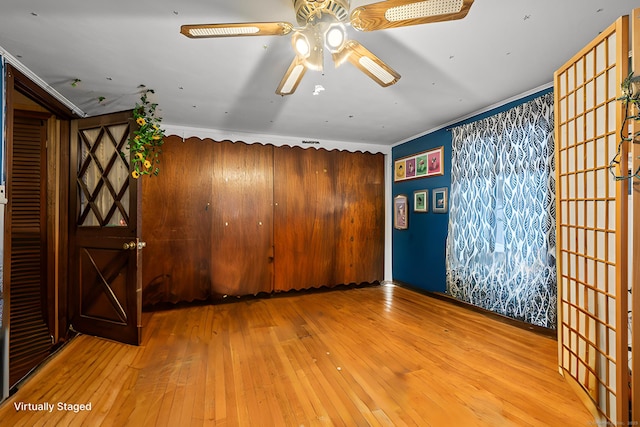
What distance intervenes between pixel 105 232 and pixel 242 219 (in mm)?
1533

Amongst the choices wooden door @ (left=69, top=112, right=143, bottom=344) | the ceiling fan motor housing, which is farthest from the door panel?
the ceiling fan motor housing

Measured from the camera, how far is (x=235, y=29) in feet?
→ 4.18

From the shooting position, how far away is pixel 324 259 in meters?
A: 4.10

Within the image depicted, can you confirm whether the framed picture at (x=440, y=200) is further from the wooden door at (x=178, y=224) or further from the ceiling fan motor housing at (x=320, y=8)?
the wooden door at (x=178, y=224)

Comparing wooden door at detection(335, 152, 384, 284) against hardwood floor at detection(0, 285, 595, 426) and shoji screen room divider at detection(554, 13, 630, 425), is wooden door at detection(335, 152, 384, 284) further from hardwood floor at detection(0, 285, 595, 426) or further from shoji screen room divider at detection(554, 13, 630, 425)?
shoji screen room divider at detection(554, 13, 630, 425)

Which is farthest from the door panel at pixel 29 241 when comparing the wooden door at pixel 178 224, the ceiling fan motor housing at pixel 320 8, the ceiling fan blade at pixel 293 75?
the ceiling fan motor housing at pixel 320 8

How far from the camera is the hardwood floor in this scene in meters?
1.53

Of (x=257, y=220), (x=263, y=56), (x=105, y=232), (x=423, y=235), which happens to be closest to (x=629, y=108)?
(x=263, y=56)

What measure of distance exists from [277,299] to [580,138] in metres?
3.61

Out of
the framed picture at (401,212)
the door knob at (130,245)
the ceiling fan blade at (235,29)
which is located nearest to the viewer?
the ceiling fan blade at (235,29)

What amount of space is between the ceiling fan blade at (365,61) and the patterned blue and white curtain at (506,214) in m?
1.89

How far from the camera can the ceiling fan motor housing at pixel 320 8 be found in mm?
1256

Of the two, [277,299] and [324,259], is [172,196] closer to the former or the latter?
[277,299]

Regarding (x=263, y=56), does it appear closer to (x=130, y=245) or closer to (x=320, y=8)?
(x=320, y=8)
